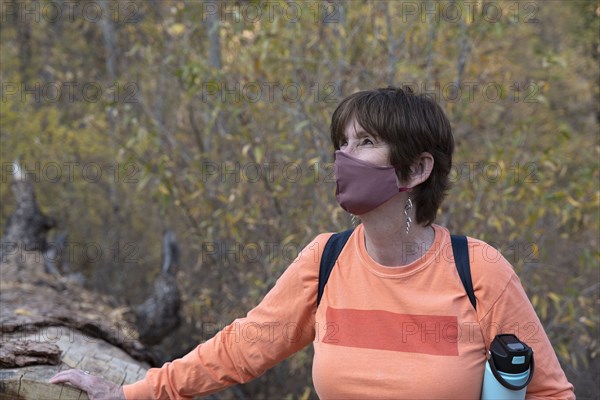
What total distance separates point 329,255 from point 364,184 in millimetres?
285

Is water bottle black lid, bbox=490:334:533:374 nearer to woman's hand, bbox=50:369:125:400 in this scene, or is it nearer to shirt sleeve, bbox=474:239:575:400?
shirt sleeve, bbox=474:239:575:400

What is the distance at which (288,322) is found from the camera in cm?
231

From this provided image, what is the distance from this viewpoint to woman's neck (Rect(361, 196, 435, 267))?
218 cm

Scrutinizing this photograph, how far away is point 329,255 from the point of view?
2297mm

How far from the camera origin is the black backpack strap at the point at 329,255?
227 cm

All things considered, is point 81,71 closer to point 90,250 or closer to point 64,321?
point 90,250

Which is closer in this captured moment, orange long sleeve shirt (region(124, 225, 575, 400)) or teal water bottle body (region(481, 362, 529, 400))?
teal water bottle body (region(481, 362, 529, 400))

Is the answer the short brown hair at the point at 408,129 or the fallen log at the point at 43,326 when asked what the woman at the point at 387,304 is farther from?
the fallen log at the point at 43,326

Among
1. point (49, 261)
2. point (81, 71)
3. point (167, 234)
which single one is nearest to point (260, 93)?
point (167, 234)

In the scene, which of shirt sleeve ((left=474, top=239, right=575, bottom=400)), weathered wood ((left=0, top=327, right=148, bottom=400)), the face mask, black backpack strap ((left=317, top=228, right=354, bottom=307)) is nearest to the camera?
shirt sleeve ((left=474, top=239, right=575, bottom=400))

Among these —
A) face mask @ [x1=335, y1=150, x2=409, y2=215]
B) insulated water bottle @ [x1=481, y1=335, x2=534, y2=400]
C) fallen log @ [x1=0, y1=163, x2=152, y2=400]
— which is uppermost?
face mask @ [x1=335, y1=150, x2=409, y2=215]

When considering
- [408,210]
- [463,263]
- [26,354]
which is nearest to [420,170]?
[408,210]

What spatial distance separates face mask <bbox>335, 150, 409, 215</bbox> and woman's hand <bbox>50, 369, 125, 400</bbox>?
93 centimetres

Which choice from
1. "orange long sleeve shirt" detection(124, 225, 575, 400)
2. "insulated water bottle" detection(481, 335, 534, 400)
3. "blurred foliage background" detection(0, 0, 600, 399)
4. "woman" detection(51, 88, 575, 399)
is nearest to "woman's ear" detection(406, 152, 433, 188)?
"woman" detection(51, 88, 575, 399)
